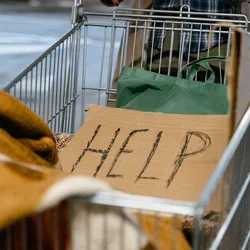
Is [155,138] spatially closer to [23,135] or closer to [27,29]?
[23,135]

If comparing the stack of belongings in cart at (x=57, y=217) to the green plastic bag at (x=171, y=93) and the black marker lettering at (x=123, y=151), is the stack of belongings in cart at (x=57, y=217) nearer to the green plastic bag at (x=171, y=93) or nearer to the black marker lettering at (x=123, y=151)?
the black marker lettering at (x=123, y=151)

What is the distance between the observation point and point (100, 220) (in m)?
0.72

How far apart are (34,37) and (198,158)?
4.60m

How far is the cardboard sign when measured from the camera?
118 centimetres

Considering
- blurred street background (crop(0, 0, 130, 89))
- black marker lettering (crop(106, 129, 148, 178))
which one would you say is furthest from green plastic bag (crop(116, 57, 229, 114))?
blurred street background (crop(0, 0, 130, 89))

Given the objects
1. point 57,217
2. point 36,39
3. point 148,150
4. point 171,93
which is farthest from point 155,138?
point 36,39

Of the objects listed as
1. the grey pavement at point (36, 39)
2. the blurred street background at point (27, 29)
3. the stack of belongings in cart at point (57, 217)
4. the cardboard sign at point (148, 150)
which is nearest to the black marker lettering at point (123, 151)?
the cardboard sign at point (148, 150)

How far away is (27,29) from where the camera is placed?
6.19 m

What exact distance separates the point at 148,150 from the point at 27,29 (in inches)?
200

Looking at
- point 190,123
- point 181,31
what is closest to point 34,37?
point 181,31

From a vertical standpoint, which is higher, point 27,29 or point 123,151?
point 123,151

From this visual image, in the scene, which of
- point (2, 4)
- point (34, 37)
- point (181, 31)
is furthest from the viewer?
point (2, 4)

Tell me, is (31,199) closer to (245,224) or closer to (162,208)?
(162,208)

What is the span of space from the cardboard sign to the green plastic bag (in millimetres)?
93
